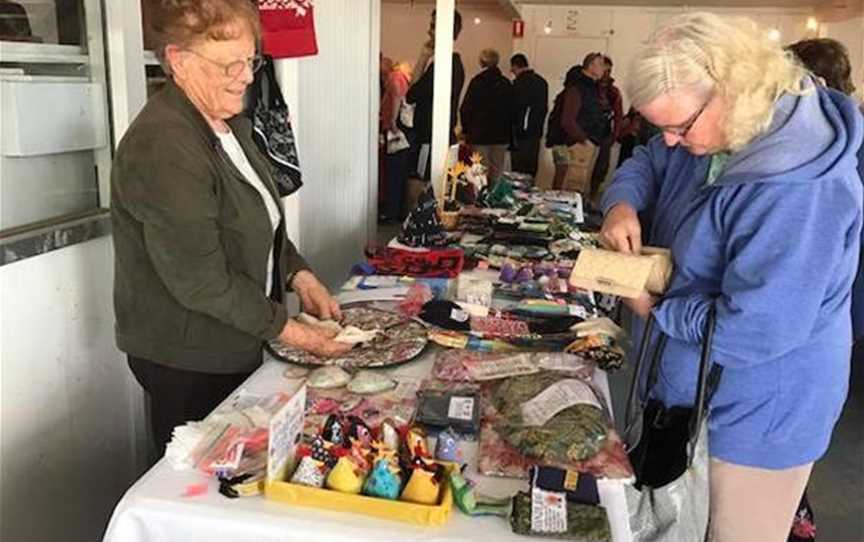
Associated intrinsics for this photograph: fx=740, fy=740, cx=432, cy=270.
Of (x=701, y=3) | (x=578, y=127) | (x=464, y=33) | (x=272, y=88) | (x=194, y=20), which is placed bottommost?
(x=578, y=127)

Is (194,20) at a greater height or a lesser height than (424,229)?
greater

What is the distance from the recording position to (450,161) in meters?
3.00

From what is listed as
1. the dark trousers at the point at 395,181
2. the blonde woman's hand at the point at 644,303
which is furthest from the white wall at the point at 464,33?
the blonde woman's hand at the point at 644,303

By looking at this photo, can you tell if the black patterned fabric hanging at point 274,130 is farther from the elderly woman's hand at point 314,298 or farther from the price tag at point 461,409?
the price tag at point 461,409

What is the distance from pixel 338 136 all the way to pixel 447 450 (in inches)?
97.9

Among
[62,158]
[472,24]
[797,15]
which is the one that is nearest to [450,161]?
[62,158]

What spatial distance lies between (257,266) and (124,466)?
2.66 feet

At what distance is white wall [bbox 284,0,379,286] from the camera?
2.96 m

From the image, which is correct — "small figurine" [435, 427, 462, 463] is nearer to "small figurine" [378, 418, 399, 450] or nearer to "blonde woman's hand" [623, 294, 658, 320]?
"small figurine" [378, 418, 399, 450]

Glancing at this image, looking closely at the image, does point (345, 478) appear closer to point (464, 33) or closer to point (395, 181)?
point (395, 181)

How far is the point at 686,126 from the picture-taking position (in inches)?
44.7

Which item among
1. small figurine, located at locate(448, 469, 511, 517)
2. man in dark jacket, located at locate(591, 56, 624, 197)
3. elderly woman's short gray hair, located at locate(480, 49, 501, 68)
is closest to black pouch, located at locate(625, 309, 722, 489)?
small figurine, located at locate(448, 469, 511, 517)

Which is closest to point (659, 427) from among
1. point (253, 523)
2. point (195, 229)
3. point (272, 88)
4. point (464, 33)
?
point (253, 523)

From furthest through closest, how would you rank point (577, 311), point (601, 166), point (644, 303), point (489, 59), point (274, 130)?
point (601, 166), point (489, 59), point (274, 130), point (577, 311), point (644, 303)
